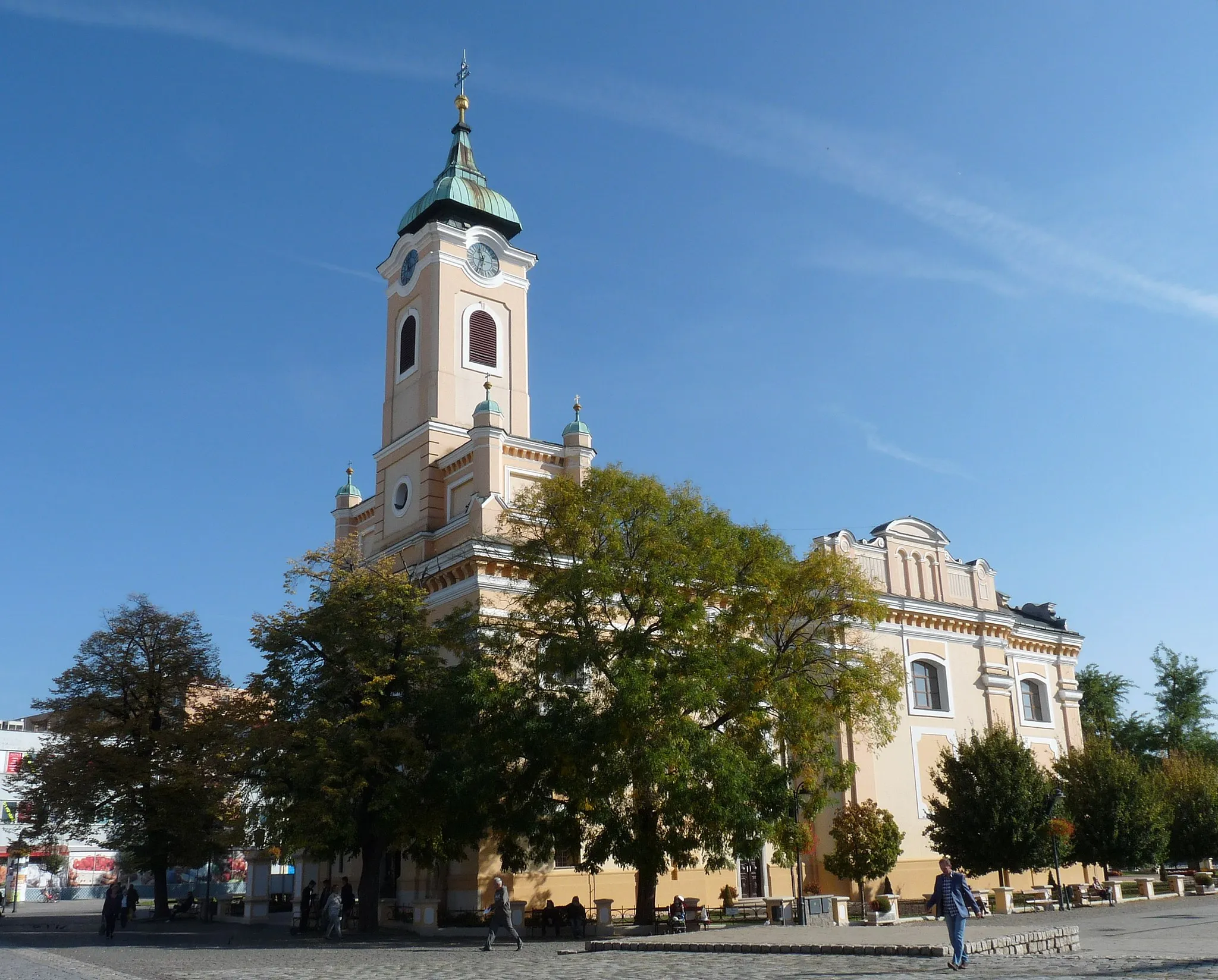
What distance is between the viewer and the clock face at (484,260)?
139 feet

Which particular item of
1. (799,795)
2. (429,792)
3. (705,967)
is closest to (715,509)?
(799,795)

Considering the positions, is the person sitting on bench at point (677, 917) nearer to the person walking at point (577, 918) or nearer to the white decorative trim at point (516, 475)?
the person walking at point (577, 918)

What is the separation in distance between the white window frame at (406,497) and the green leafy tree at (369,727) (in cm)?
900

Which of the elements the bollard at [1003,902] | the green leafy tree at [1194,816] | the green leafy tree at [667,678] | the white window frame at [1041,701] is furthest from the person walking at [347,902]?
the green leafy tree at [1194,816]

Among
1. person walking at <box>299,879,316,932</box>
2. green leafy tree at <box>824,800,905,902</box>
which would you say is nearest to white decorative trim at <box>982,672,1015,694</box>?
green leafy tree at <box>824,800,905,902</box>

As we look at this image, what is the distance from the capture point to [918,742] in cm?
4103

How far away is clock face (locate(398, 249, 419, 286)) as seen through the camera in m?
42.7

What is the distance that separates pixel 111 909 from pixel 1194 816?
38623mm

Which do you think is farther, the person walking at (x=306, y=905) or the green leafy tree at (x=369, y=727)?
the person walking at (x=306, y=905)

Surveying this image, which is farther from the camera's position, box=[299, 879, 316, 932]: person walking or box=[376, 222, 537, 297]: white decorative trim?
box=[376, 222, 537, 297]: white decorative trim

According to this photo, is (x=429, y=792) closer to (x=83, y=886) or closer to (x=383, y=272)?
(x=383, y=272)

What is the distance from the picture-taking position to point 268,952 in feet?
78.1

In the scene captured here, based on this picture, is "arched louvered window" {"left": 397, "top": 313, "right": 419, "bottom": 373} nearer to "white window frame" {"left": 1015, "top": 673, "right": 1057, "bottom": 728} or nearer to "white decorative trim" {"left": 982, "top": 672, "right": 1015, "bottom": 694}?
"white decorative trim" {"left": 982, "top": 672, "right": 1015, "bottom": 694}

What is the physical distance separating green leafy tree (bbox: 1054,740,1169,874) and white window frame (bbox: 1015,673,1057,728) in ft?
21.9
